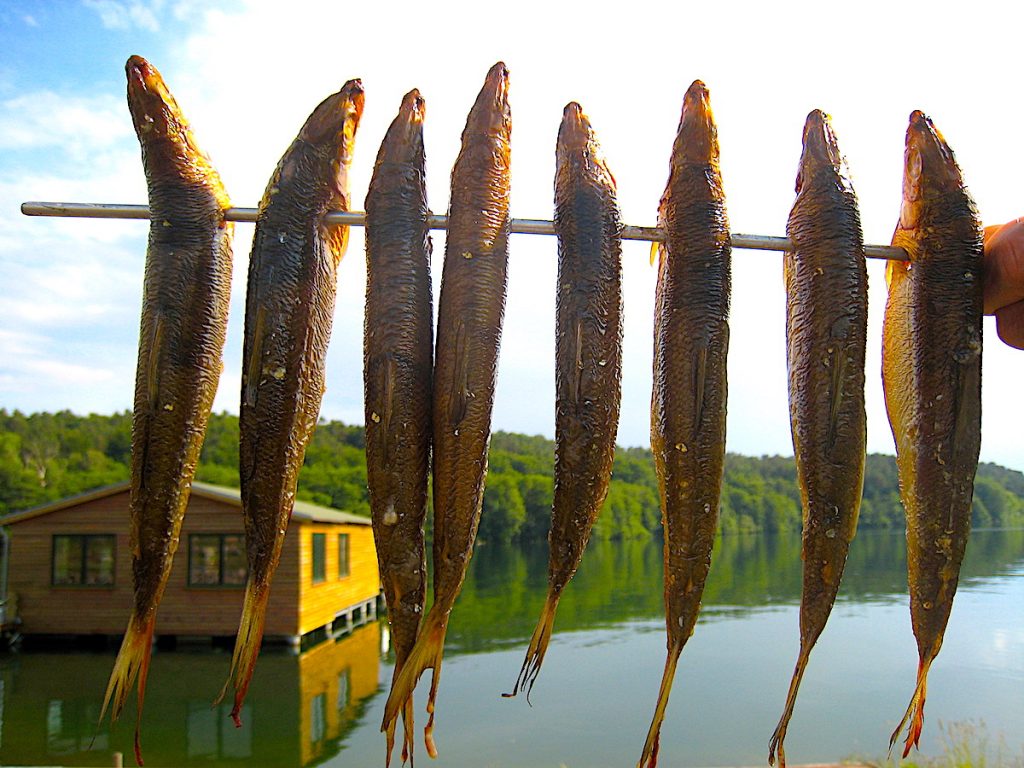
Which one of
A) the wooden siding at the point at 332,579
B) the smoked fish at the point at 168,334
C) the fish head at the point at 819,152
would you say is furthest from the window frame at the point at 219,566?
the fish head at the point at 819,152

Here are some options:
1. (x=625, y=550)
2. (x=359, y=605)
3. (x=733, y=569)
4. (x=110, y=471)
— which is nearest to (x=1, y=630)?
(x=359, y=605)

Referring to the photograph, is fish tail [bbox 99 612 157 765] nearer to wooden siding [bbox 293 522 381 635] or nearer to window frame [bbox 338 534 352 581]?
wooden siding [bbox 293 522 381 635]

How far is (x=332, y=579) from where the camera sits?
33562mm

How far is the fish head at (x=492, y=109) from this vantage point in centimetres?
263

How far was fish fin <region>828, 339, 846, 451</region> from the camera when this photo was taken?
2.49m

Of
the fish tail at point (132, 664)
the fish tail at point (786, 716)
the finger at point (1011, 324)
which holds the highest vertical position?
the finger at point (1011, 324)

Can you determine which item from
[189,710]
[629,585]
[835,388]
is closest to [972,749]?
[189,710]

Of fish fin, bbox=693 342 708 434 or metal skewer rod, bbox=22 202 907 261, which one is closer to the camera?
fish fin, bbox=693 342 708 434

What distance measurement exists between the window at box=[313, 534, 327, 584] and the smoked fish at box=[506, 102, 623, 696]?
29.4 m

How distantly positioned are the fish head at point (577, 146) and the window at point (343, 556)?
3333 cm

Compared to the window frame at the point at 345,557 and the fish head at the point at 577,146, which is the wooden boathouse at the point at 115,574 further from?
the fish head at the point at 577,146

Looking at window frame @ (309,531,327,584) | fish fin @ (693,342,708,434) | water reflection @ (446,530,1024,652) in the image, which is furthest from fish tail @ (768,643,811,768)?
water reflection @ (446,530,1024,652)

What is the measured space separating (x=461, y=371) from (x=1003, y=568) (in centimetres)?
9366

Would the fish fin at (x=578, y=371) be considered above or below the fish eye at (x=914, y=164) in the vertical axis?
below
